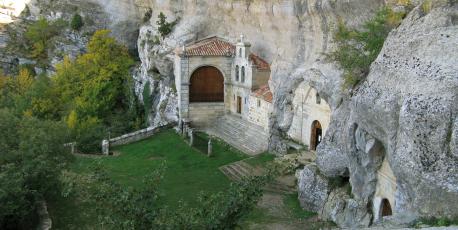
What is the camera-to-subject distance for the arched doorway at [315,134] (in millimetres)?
25322

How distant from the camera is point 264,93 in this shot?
30406 mm

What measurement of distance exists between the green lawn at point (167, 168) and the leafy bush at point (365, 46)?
25.0 feet

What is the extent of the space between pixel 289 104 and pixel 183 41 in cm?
1379

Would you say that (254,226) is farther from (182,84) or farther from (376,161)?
(182,84)

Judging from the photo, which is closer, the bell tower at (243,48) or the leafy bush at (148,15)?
the bell tower at (243,48)

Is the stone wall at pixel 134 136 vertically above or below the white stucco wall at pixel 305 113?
below

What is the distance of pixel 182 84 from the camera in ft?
113

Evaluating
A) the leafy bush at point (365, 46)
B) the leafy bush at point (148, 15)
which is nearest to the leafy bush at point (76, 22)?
the leafy bush at point (148, 15)

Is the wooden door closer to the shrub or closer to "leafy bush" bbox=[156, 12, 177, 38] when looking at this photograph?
"leafy bush" bbox=[156, 12, 177, 38]

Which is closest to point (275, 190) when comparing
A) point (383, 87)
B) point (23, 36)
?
point (383, 87)

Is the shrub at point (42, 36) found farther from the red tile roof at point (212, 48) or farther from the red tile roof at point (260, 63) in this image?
the red tile roof at point (260, 63)

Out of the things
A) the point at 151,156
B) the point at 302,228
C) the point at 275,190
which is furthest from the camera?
the point at 151,156

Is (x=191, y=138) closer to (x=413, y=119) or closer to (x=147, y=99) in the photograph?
(x=147, y=99)

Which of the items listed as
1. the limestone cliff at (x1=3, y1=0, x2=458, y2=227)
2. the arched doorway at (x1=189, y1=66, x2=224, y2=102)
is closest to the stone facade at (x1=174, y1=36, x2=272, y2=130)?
the arched doorway at (x1=189, y1=66, x2=224, y2=102)
